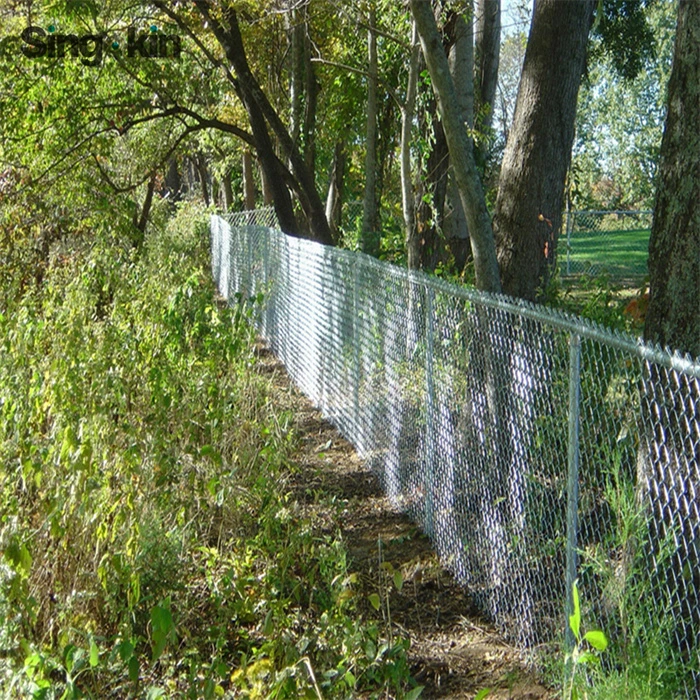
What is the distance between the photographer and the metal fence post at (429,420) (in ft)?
19.8

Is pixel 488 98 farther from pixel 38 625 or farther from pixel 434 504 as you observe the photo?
pixel 38 625

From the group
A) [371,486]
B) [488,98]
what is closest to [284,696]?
[371,486]

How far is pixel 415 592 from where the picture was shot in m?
5.55

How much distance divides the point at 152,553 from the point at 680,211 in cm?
273

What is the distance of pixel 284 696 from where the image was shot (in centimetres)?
368

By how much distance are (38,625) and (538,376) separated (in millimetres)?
2381

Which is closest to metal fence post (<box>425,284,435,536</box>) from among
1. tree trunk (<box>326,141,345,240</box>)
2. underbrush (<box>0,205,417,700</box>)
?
underbrush (<box>0,205,417,700</box>)

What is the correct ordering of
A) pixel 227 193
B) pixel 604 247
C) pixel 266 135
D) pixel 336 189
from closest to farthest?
pixel 266 135
pixel 336 189
pixel 604 247
pixel 227 193

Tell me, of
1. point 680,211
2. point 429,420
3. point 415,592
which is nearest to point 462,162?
point 429,420

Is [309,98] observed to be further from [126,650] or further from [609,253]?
[126,650]

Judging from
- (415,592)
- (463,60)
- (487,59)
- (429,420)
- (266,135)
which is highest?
(487,59)

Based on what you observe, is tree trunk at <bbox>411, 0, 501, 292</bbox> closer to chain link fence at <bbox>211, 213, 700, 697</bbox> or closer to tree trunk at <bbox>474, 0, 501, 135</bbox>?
chain link fence at <bbox>211, 213, 700, 697</bbox>

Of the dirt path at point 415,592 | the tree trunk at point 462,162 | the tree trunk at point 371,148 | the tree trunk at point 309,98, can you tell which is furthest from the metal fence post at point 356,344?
the tree trunk at point 309,98

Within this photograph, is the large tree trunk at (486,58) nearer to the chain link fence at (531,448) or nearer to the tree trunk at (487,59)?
the tree trunk at (487,59)
